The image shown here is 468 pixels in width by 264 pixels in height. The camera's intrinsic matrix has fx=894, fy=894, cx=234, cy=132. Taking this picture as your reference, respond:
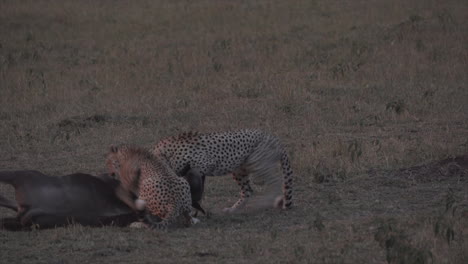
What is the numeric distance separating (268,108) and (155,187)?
16.4 feet

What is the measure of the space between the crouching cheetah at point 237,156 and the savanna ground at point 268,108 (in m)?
0.26

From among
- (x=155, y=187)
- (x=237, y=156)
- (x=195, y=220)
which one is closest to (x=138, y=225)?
(x=155, y=187)

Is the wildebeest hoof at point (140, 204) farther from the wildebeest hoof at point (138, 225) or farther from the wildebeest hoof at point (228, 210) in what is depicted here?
the wildebeest hoof at point (228, 210)

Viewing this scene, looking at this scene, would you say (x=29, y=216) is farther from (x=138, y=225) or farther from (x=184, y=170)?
(x=184, y=170)

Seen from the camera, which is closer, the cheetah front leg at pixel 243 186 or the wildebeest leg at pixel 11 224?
the wildebeest leg at pixel 11 224

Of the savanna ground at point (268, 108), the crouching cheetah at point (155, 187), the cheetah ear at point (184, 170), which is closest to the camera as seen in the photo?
the savanna ground at point (268, 108)

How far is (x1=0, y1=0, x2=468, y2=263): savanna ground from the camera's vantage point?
6.28 metres

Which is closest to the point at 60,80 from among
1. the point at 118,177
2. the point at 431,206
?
the point at 118,177

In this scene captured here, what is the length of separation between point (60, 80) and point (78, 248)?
7829 mm

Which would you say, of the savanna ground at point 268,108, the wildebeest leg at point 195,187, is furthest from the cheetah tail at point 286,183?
Result: the wildebeest leg at point 195,187

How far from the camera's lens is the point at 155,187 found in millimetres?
6973

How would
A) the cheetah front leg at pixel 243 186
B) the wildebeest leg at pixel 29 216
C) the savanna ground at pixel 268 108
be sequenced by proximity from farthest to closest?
1. the cheetah front leg at pixel 243 186
2. the wildebeest leg at pixel 29 216
3. the savanna ground at pixel 268 108

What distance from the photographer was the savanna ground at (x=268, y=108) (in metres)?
6.28

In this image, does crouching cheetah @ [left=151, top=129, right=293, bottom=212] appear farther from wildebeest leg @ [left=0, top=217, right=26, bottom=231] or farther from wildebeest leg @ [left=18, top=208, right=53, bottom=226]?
wildebeest leg @ [left=0, top=217, right=26, bottom=231]
